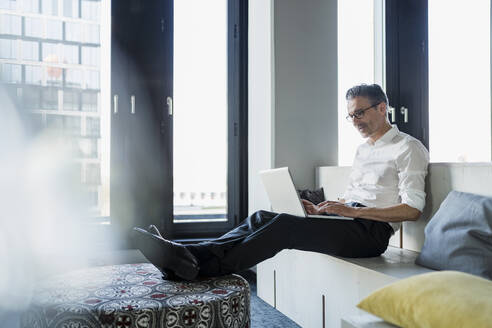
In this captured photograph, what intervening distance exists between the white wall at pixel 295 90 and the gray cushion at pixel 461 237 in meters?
1.25

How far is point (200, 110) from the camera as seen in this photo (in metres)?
3.44

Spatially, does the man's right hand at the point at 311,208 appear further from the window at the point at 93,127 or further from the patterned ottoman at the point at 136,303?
the window at the point at 93,127

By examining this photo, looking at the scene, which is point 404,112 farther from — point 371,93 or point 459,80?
point 371,93

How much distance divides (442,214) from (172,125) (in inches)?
82.6

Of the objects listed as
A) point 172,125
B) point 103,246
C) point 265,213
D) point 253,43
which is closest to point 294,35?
point 253,43

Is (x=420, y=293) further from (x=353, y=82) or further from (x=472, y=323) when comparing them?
(x=353, y=82)

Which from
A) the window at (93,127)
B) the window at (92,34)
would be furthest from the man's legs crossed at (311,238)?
the window at (92,34)

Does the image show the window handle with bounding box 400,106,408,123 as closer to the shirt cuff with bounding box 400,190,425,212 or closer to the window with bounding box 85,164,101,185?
the shirt cuff with bounding box 400,190,425,212

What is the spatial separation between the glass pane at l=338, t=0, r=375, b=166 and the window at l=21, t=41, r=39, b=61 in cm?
215

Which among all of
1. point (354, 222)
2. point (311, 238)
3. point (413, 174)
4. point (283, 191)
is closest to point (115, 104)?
point (283, 191)

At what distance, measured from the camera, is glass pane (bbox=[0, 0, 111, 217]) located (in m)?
2.80

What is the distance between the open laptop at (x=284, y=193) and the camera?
78.5 inches

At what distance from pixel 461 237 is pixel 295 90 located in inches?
63.8

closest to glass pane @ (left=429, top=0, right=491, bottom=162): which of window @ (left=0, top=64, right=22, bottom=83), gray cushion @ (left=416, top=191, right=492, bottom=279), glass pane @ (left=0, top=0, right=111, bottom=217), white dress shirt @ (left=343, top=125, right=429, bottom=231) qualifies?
white dress shirt @ (left=343, top=125, right=429, bottom=231)
